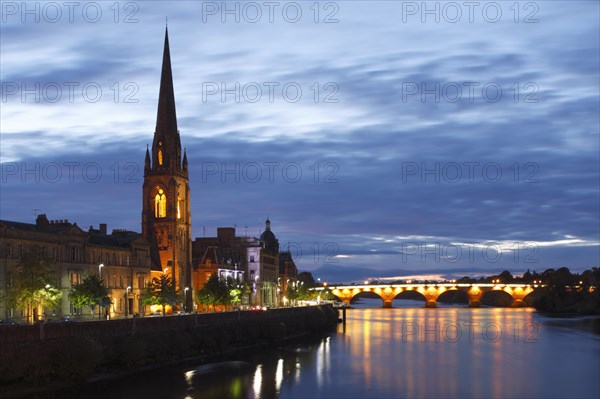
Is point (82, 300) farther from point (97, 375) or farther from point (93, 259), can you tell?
point (97, 375)

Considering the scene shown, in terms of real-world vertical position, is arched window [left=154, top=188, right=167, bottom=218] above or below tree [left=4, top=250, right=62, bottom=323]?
above

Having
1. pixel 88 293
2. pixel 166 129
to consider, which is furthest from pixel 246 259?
pixel 88 293

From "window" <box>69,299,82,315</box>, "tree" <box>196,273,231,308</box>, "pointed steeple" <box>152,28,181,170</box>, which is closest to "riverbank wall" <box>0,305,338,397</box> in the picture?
"window" <box>69,299,82,315</box>

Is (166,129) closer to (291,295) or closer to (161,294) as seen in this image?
(161,294)

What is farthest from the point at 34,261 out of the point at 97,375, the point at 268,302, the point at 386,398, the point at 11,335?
the point at 268,302

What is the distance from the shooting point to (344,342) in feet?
389

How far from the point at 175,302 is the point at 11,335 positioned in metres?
59.0

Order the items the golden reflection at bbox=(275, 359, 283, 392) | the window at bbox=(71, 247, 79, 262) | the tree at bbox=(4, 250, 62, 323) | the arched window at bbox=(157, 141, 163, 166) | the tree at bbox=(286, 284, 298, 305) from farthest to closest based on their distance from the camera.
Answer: the tree at bbox=(286, 284, 298, 305) → the arched window at bbox=(157, 141, 163, 166) → the window at bbox=(71, 247, 79, 262) → the tree at bbox=(4, 250, 62, 323) → the golden reflection at bbox=(275, 359, 283, 392)

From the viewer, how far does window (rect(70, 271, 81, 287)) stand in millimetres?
94062

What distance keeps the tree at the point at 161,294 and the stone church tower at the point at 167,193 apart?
16.8m

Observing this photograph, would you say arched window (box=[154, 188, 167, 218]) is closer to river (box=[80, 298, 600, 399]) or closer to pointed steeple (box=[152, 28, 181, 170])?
pointed steeple (box=[152, 28, 181, 170])

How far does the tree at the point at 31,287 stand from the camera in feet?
258

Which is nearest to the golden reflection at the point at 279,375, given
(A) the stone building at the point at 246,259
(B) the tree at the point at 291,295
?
(A) the stone building at the point at 246,259

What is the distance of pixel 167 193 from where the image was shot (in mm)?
135000
